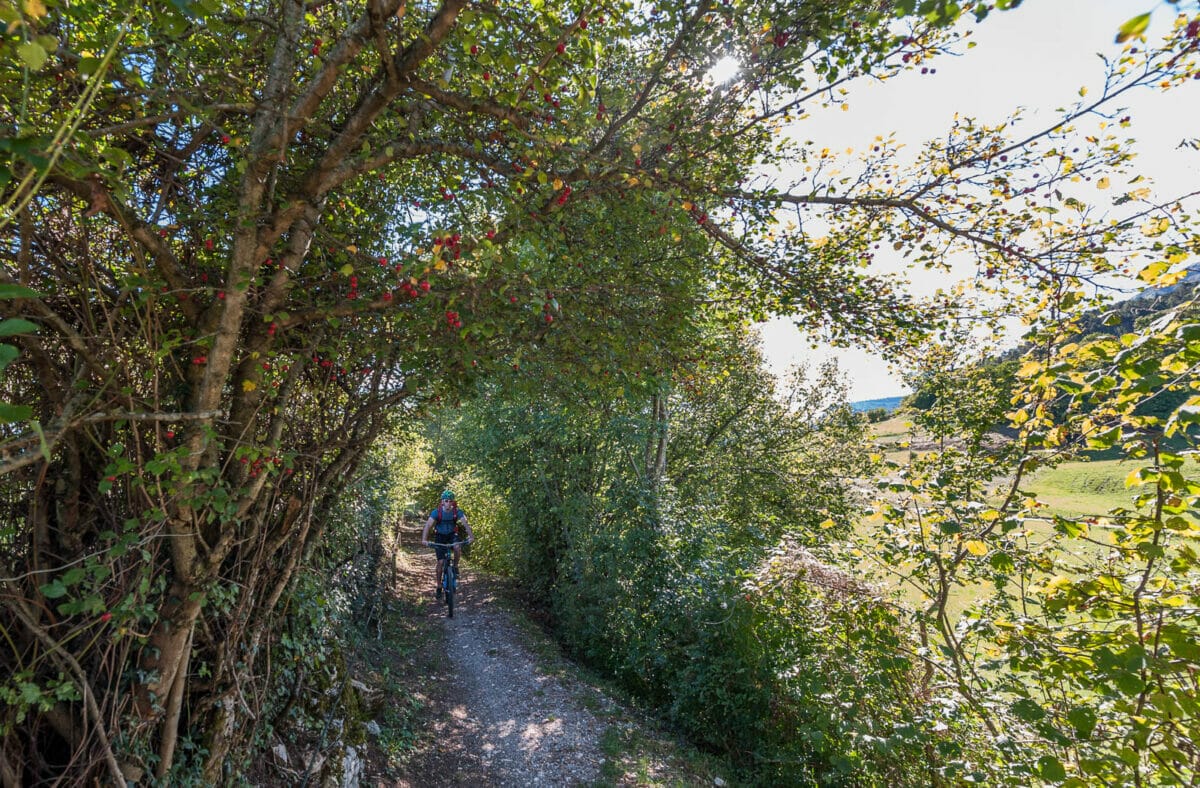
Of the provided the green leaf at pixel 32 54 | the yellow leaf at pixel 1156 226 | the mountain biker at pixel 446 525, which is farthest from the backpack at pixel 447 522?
the yellow leaf at pixel 1156 226

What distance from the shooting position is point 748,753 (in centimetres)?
550

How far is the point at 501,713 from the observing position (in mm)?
6059

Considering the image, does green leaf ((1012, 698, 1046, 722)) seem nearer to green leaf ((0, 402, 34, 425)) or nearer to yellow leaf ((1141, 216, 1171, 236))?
yellow leaf ((1141, 216, 1171, 236))

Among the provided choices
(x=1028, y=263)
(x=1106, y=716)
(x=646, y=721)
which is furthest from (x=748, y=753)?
(x=1028, y=263)

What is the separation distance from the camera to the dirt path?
4.88 metres

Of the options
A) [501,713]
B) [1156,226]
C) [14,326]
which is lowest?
[501,713]

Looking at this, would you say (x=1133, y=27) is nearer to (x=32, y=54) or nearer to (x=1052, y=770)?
(x=32, y=54)

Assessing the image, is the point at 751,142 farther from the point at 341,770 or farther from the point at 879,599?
the point at 341,770

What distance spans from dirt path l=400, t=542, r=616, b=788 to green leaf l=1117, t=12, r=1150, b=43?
5785 millimetres

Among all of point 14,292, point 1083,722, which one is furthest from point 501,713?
point 14,292

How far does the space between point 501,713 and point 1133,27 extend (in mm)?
7124

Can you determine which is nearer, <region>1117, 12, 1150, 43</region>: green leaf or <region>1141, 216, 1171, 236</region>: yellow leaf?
<region>1117, 12, 1150, 43</region>: green leaf

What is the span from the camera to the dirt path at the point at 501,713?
16.0 ft

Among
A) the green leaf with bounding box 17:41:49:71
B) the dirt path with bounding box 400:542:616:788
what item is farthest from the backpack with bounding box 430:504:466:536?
the green leaf with bounding box 17:41:49:71
